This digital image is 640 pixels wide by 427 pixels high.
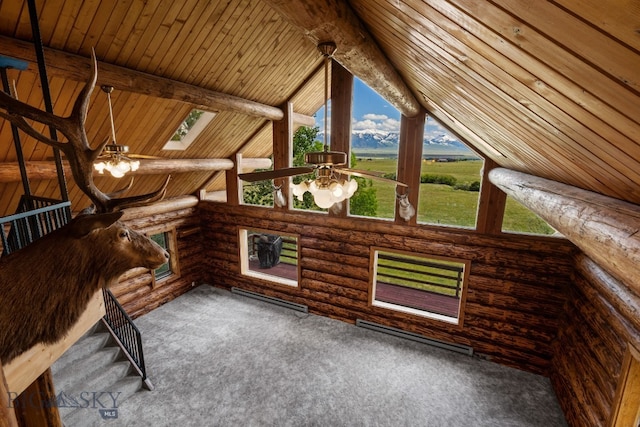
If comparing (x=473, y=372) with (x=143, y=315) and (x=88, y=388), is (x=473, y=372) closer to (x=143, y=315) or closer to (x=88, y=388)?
(x=88, y=388)

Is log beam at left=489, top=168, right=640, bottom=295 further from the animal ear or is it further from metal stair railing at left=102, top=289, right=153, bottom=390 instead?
metal stair railing at left=102, top=289, right=153, bottom=390

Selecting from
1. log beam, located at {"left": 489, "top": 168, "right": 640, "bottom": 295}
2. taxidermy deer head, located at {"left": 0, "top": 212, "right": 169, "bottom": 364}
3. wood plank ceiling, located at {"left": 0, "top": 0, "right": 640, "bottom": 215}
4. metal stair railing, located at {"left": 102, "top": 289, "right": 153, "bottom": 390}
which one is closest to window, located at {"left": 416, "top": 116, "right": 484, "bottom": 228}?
wood plank ceiling, located at {"left": 0, "top": 0, "right": 640, "bottom": 215}

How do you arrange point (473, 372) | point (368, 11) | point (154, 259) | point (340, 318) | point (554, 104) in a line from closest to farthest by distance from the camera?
point (554, 104)
point (368, 11)
point (154, 259)
point (473, 372)
point (340, 318)

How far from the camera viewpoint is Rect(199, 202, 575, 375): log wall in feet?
17.0

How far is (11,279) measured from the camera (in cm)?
175

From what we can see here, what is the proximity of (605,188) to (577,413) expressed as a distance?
425 cm

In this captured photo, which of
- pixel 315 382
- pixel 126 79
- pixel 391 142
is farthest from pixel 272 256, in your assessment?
pixel 126 79

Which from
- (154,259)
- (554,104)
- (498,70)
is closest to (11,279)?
(154,259)

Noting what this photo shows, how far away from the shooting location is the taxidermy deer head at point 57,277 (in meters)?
1.74

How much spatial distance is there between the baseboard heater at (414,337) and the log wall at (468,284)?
99mm

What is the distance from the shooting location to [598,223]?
4.83ft

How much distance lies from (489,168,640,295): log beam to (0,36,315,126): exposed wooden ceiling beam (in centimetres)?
462

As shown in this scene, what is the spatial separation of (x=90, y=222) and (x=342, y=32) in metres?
2.01

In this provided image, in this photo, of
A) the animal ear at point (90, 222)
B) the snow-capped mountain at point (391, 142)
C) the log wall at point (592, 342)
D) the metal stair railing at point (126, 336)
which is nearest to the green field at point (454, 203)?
the snow-capped mountain at point (391, 142)
